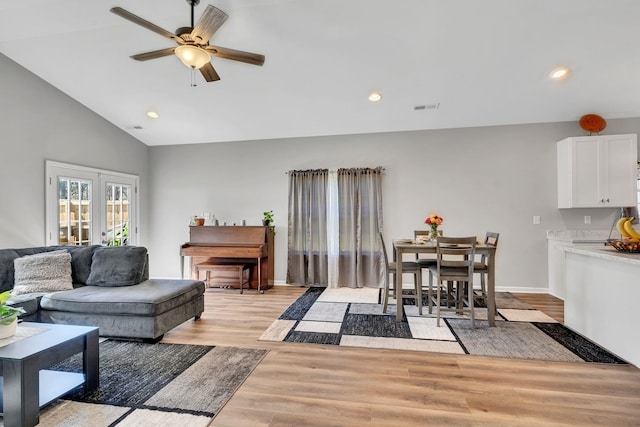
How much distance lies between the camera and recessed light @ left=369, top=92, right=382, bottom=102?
14.1 ft

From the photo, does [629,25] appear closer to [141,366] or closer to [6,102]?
[141,366]

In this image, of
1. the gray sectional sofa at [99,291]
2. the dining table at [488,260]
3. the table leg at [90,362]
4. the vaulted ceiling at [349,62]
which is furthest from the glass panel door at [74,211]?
the dining table at [488,260]

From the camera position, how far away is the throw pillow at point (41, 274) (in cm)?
332

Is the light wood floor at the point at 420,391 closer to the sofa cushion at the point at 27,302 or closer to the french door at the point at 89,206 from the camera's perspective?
the sofa cushion at the point at 27,302

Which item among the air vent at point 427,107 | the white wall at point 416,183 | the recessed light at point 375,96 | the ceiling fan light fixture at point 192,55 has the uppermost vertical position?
the recessed light at point 375,96

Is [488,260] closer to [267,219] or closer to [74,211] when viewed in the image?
[267,219]

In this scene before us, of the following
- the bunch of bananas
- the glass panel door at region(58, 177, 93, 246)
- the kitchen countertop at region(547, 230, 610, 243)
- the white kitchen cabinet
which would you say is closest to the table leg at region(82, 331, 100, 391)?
the glass panel door at region(58, 177, 93, 246)

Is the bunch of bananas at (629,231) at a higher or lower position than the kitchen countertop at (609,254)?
higher

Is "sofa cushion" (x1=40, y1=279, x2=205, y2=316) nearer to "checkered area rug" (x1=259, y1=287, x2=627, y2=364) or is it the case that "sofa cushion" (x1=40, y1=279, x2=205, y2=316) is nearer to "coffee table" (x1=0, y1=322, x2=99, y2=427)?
"coffee table" (x1=0, y1=322, x2=99, y2=427)

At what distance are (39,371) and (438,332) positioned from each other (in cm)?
322

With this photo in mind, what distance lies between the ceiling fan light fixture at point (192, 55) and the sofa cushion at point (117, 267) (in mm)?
2252

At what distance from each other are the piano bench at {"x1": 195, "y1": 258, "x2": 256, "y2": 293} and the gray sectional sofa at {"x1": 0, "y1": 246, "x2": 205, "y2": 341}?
143cm

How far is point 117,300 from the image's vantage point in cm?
311

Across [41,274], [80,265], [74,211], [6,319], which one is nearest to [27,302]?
[41,274]
